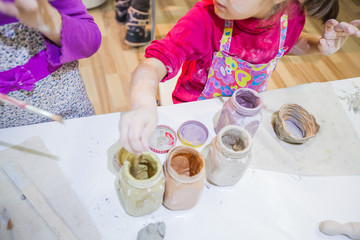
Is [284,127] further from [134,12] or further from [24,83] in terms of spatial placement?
[134,12]

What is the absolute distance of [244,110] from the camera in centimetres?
72

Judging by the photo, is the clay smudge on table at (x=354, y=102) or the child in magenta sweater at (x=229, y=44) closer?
the child in magenta sweater at (x=229, y=44)

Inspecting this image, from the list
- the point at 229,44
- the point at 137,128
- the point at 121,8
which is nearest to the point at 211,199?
the point at 137,128

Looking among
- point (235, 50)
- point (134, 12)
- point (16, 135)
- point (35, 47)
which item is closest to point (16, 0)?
point (35, 47)

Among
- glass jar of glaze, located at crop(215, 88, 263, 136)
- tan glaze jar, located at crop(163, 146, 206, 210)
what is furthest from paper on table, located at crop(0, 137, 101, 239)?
glass jar of glaze, located at crop(215, 88, 263, 136)

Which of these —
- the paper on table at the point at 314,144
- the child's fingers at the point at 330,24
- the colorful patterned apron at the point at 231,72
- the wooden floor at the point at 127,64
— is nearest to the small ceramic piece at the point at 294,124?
the paper on table at the point at 314,144

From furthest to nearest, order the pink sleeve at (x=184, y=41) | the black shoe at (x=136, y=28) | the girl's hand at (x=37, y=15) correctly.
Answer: the black shoe at (x=136, y=28)
the pink sleeve at (x=184, y=41)
the girl's hand at (x=37, y=15)

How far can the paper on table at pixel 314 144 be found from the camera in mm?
817

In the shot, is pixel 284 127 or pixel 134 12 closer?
pixel 284 127

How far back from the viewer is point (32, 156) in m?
0.75

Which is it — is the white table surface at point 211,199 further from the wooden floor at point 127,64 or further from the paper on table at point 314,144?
the wooden floor at point 127,64

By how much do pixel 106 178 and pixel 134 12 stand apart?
5.02 ft

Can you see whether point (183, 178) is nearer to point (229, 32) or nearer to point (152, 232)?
point (152, 232)

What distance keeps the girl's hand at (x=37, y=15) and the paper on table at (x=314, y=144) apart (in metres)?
0.60
